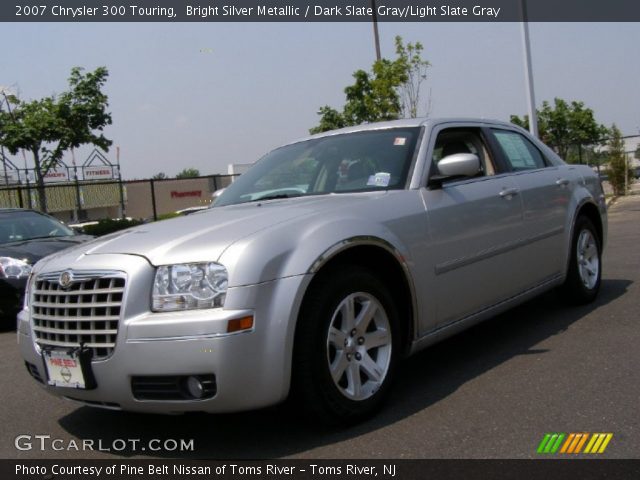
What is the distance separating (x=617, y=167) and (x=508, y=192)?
17861 mm

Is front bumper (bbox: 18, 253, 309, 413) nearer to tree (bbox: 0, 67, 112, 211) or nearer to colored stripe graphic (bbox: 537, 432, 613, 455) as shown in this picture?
colored stripe graphic (bbox: 537, 432, 613, 455)

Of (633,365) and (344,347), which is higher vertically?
(344,347)

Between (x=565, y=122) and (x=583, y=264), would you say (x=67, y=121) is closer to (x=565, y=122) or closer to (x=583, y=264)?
(x=583, y=264)

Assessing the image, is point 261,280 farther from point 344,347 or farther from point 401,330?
point 401,330

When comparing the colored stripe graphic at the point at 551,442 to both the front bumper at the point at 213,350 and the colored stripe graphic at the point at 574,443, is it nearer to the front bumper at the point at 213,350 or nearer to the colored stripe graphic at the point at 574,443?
the colored stripe graphic at the point at 574,443

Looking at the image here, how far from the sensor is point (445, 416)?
3.50m

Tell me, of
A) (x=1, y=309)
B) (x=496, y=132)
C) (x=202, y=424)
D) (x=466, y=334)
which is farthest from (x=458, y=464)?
(x=1, y=309)

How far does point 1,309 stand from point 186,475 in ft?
16.8

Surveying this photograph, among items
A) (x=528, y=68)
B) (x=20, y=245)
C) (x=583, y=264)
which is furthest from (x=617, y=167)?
(x=20, y=245)

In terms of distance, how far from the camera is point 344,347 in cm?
343

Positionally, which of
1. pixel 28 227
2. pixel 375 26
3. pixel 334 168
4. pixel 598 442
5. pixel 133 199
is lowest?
pixel 598 442

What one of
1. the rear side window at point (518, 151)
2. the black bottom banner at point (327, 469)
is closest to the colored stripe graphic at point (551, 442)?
the black bottom banner at point (327, 469)

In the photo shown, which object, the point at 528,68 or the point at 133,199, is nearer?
the point at 528,68

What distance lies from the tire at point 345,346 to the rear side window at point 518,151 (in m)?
2.02
